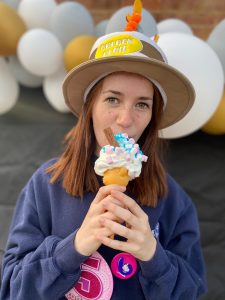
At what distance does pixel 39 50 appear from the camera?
2365 millimetres

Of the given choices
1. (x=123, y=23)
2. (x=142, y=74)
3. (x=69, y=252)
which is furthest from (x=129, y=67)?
(x=123, y=23)

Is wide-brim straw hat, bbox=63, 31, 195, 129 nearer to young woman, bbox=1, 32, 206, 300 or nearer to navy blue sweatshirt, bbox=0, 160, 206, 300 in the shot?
young woman, bbox=1, 32, 206, 300

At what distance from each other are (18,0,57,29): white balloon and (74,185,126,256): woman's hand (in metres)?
2.09

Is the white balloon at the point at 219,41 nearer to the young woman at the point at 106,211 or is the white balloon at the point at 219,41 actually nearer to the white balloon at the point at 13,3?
the young woman at the point at 106,211

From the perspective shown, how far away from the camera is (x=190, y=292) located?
3.81 feet

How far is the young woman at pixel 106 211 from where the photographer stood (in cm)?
101

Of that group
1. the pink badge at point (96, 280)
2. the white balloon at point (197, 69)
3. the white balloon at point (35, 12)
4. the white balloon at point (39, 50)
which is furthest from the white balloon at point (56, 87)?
the pink badge at point (96, 280)

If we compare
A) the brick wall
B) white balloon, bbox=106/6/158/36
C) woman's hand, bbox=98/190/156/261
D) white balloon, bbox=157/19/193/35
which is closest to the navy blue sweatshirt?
woman's hand, bbox=98/190/156/261

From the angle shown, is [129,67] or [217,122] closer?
[129,67]

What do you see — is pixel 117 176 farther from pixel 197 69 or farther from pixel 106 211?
pixel 197 69

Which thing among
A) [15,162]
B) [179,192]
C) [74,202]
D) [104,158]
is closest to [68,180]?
[74,202]

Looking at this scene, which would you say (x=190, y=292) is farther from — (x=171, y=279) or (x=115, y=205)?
(x=115, y=205)

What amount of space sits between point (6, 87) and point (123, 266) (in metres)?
1.93

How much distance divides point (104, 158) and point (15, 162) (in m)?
1.65
